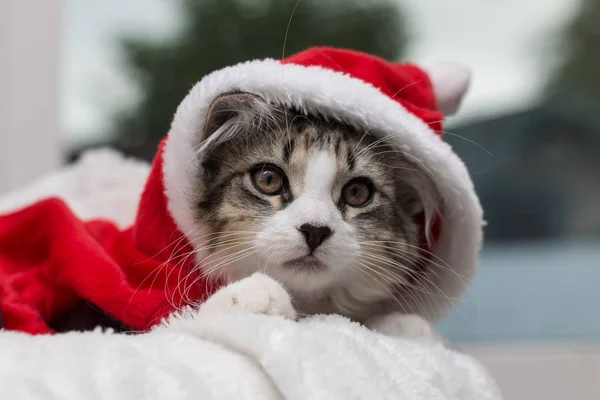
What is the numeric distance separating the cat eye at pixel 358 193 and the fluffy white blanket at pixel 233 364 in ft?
0.71

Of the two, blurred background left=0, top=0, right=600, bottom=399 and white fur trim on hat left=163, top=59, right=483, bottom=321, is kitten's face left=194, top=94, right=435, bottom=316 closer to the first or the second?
white fur trim on hat left=163, top=59, right=483, bottom=321

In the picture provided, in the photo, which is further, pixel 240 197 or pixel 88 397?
pixel 240 197

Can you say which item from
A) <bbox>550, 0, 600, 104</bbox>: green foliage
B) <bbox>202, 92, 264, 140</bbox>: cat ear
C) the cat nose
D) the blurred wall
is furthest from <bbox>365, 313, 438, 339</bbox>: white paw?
the blurred wall

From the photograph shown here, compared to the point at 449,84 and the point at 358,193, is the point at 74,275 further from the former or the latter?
the point at 449,84

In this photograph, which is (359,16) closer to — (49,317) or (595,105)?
(595,105)

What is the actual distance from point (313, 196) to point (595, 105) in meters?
1.15

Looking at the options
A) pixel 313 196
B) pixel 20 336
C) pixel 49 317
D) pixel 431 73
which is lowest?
pixel 49 317

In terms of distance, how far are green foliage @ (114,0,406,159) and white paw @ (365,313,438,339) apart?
0.88 m

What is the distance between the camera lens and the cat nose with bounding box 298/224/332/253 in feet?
2.58

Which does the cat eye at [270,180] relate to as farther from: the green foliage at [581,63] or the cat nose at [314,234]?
the green foliage at [581,63]

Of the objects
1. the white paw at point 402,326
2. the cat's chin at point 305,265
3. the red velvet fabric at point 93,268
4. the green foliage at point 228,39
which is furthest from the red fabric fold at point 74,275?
the green foliage at point 228,39

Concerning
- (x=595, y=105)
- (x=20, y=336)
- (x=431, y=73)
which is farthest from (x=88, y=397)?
(x=595, y=105)

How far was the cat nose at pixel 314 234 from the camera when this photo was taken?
785mm

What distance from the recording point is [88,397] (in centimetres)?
52
